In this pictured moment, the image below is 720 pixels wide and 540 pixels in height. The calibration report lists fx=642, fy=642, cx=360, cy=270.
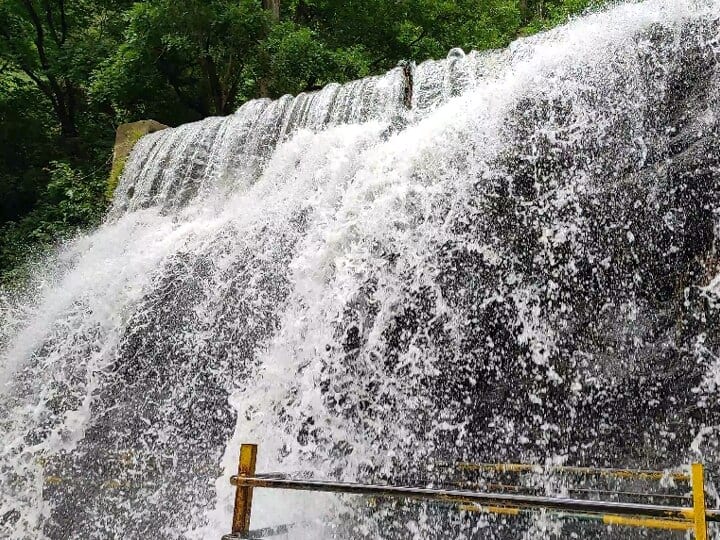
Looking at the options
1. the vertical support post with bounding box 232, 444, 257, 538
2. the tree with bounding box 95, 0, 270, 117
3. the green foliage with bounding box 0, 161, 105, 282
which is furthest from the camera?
the tree with bounding box 95, 0, 270, 117

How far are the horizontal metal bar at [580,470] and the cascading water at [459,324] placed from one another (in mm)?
157

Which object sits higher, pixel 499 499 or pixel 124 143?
pixel 124 143

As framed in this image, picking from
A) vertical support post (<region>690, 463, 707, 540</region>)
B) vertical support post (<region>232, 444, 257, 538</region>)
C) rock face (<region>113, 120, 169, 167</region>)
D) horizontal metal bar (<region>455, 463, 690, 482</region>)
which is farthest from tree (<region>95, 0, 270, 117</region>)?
vertical support post (<region>690, 463, 707, 540</region>)

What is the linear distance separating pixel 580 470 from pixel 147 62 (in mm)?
9490

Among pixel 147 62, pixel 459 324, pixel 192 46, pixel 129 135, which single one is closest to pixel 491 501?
pixel 459 324

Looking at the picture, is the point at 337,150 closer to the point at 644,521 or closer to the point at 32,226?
the point at 644,521

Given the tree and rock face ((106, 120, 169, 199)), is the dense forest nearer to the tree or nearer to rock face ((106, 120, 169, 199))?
the tree

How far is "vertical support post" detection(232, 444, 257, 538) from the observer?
2.38 meters

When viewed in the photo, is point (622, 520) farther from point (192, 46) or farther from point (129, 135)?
point (192, 46)

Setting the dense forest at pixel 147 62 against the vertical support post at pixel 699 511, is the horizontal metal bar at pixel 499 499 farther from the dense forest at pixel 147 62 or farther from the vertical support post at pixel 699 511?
the dense forest at pixel 147 62

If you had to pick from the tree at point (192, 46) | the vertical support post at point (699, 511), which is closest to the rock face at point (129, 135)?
the tree at point (192, 46)

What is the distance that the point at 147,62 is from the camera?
10500 millimetres

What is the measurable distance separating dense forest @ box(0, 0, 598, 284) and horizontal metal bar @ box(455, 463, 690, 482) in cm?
678

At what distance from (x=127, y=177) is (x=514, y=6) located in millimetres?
8321
